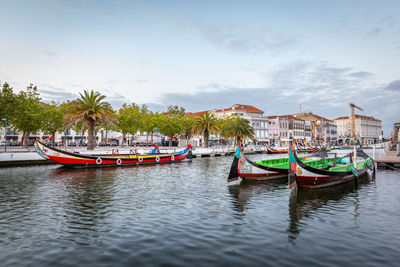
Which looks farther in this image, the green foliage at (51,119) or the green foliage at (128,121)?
the green foliage at (128,121)

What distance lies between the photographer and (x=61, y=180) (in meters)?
25.8

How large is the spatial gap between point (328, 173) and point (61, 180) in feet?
78.7

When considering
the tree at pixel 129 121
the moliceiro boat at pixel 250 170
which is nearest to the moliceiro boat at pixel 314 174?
the moliceiro boat at pixel 250 170

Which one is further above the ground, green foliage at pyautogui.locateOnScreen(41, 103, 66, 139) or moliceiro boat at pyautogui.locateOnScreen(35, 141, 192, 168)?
green foliage at pyautogui.locateOnScreen(41, 103, 66, 139)

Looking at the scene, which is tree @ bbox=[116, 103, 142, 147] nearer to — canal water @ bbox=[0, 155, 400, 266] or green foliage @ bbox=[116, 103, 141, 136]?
green foliage @ bbox=[116, 103, 141, 136]

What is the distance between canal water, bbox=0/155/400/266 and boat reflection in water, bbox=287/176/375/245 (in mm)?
61

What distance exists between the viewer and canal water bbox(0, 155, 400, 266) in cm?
891

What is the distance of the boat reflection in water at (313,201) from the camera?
12453 mm

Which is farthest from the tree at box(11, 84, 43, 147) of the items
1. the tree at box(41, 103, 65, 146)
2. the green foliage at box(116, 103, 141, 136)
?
the green foliage at box(116, 103, 141, 136)

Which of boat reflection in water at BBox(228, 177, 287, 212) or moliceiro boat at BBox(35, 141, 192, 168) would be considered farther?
moliceiro boat at BBox(35, 141, 192, 168)

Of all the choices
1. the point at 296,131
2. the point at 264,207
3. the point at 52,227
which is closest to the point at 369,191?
the point at 264,207

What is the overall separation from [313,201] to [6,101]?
50141 mm

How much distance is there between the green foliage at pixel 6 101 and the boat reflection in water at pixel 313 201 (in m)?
48.0

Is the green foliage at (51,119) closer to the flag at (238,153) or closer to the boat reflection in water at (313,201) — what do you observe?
the flag at (238,153)
